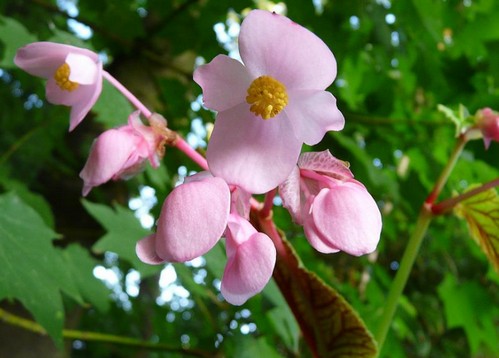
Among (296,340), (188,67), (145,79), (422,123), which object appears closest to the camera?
(296,340)

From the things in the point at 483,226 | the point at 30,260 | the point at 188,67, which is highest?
the point at 483,226

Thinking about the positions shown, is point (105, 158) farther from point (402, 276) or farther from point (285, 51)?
point (402, 276)

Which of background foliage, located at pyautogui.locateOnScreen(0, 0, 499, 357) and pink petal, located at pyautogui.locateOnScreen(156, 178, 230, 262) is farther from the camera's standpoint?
background foliage, located at pyautogui.locateOnScreen(0, 0, 499, 357)

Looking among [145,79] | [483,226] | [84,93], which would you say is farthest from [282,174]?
[145,79]

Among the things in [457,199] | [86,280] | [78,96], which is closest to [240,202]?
[78,96]

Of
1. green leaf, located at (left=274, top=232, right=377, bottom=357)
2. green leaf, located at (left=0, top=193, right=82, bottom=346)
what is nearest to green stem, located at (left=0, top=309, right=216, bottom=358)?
green leaf, located at (left=0, top=193, right=82, bottom=346)

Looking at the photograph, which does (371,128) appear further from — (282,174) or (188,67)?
(282,174)

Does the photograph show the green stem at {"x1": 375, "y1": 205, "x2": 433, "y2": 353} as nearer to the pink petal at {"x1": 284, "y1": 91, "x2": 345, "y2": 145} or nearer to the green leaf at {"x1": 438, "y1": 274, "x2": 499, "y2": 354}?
the pink petal at {"x1": 284, "y1": 91, "x2": 345, "y2": 145}

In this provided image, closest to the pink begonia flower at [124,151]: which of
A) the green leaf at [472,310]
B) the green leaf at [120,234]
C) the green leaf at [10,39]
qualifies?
the green leaf at [120,234]
